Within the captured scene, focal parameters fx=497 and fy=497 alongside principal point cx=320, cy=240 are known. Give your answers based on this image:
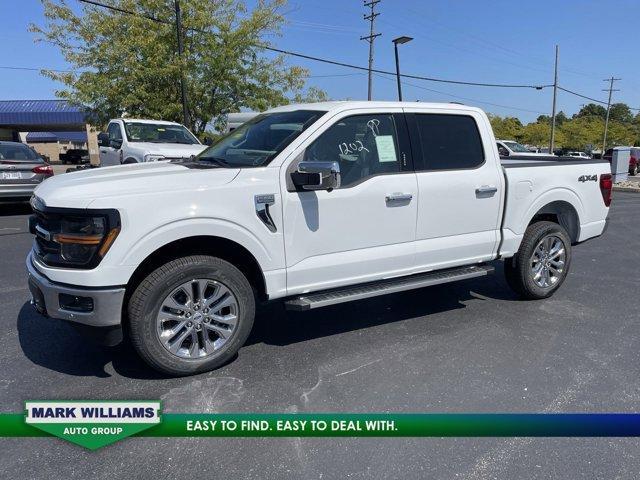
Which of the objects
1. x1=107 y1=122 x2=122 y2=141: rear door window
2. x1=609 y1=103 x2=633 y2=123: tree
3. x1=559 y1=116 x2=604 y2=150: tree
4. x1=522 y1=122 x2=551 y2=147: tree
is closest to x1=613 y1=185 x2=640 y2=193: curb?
x1=107 y1=122 x2=122 y2=141: rear door window

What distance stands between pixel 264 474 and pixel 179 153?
28.7ft

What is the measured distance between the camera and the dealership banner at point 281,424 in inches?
71.0

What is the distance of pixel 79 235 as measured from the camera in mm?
3074

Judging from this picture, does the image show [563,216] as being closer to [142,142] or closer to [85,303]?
[85,303]

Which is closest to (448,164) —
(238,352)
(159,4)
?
(238,352)

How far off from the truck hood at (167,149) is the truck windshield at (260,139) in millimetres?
5875

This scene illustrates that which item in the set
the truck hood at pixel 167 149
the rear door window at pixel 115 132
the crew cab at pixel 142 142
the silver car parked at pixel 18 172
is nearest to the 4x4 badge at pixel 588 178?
the truck hood at pixel 167 149

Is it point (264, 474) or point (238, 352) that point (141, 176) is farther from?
point (264, 474)

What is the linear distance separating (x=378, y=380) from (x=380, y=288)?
85 centimetres

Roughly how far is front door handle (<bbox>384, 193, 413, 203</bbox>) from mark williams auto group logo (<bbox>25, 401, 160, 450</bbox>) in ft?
8.18

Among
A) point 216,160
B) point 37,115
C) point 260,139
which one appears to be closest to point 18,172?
point 216,160

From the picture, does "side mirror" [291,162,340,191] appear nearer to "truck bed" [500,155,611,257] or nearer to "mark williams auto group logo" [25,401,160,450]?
"mark williams auto group logo" [25,401,160,450]

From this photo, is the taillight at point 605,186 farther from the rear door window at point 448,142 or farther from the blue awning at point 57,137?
the blue awning at point 57,137

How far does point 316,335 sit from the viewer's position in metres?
4.27
